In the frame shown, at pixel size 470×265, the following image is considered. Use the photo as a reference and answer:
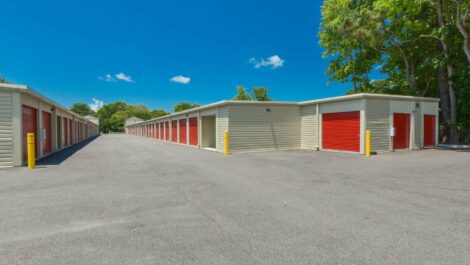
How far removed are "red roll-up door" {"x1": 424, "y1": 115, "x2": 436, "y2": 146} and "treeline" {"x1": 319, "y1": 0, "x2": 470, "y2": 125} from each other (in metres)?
3.99

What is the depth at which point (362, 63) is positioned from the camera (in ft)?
72.0

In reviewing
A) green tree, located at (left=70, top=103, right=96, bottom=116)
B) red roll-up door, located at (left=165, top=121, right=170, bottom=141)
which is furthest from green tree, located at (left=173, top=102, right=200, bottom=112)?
red roll-up door, located at (left=165, top=121, right=170, bottom=141)

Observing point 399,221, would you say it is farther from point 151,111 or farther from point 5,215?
point 151,111

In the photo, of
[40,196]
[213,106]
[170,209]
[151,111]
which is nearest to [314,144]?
[213,106]

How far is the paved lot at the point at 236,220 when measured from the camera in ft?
9.25

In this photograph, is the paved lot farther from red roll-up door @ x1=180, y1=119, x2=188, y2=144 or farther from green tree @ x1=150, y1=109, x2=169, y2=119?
green tree @ x1=150, y1=109, x2=169, y2=119

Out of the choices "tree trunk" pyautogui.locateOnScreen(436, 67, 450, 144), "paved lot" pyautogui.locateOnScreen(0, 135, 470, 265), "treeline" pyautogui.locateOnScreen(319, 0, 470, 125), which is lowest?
"paved lot" pyautogui.locateOnScreen(0, 135, 470, 265)

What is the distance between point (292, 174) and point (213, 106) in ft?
29.7

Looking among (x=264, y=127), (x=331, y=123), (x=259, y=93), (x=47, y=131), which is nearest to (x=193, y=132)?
(x=264, y=127)

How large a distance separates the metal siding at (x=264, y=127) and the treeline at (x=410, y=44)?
7.93m

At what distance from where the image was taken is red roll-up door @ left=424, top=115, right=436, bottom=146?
1495 centimetres

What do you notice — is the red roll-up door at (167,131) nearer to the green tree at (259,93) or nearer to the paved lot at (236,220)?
the paved lot at (236,220)

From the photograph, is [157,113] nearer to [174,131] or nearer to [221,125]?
[174,131]

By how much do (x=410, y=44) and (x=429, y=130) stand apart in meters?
7.98
